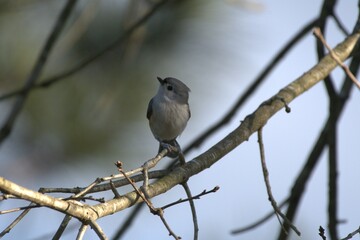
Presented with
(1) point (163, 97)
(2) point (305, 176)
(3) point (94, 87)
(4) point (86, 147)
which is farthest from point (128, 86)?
(2) point (305, 176)

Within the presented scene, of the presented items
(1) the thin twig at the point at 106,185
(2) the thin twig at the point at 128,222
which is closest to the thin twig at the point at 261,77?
(2) the thin twig at the point at 128,222

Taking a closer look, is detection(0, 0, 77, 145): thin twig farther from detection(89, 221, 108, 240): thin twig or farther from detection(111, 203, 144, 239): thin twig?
detection(89, 221, 108, 240): thin twig

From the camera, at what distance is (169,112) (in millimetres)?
3068

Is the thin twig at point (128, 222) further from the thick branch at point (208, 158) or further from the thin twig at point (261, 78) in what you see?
the thick branch at point (208, 158)

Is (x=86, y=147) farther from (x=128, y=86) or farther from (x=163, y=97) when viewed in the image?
(x=163, y=97)

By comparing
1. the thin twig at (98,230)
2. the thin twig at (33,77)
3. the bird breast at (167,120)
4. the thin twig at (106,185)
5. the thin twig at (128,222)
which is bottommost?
the thin twig at (98,230)

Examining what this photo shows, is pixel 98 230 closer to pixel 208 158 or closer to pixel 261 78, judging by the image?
pixel 208 158

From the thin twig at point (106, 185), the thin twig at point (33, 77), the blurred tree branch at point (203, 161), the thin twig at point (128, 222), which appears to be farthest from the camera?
the thin twig at point (128, 222)

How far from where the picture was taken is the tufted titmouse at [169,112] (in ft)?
9.96

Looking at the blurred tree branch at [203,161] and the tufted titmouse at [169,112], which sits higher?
the tufted titmouse at [169,112]

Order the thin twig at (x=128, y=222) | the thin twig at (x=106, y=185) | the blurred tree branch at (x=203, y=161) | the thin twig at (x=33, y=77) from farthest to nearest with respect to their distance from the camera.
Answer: the thin twig at (x=128, y=222)
the thin twig at (x=33, y=77)
the thin twig at (x=106, y=185)
the blurred tree branch at (x=203, y=161)

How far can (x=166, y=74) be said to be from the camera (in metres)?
4.49

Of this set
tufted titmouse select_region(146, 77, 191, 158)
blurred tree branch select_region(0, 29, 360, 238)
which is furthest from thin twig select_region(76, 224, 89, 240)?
tufted titmouse select_region(146, 77, 191, 158)

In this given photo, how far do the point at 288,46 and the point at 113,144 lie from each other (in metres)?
1.79
